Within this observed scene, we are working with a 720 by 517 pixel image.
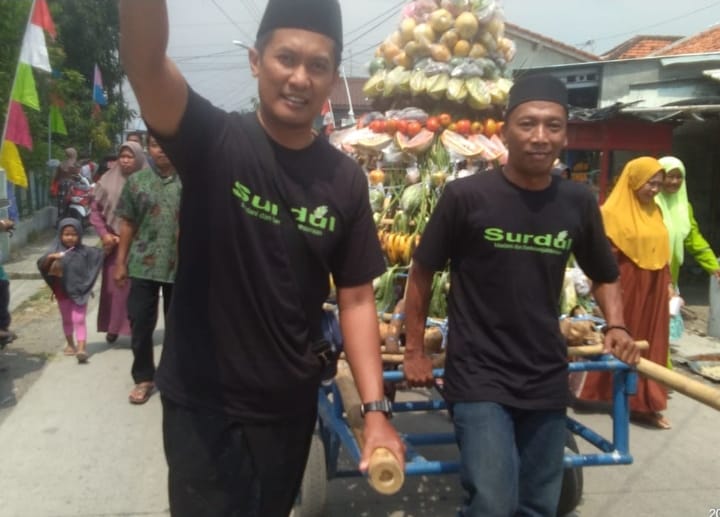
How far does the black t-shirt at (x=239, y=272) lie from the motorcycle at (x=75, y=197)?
→ 38.8 feet

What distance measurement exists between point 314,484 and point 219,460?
4.87 ft

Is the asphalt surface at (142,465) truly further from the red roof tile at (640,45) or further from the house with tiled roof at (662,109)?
the red roof tile at (640,45)

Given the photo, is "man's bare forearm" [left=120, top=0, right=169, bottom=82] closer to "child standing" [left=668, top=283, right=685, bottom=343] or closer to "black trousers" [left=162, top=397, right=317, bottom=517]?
"black trousers" [left=162, top=397, right=317, bottom=517]

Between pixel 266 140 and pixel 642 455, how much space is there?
361 cm

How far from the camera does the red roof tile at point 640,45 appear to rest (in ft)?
81.8

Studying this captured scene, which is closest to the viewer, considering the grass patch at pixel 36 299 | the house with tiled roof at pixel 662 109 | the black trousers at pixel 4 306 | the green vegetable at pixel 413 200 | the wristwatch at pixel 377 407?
the wristwatch at pixel 377 407

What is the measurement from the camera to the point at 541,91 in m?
2.59

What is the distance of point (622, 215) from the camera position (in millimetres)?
4844

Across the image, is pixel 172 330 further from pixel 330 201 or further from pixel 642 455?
pixel 642 455

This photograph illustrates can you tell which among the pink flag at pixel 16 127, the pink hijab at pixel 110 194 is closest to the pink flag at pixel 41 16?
the pink flag at pixel 16 127

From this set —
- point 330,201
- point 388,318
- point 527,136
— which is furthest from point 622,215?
point 330,201

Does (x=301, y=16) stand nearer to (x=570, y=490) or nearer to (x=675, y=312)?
(x=570, y=490)

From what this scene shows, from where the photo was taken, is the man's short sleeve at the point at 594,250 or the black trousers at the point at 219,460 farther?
the man's short sleeve at the point at 594,250

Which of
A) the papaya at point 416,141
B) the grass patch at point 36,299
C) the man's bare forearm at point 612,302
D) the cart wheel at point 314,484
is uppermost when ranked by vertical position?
the papaya at point 416,141
